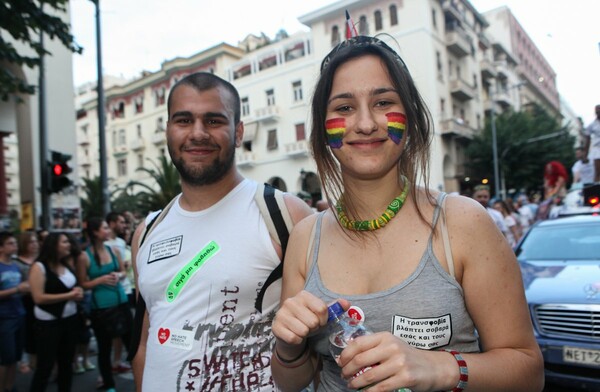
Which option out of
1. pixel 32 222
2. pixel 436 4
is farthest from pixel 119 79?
pixel 32 222

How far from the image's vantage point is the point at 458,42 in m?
29.4

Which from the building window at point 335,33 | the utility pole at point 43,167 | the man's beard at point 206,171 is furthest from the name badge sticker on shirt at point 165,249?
the building window at point 335,33

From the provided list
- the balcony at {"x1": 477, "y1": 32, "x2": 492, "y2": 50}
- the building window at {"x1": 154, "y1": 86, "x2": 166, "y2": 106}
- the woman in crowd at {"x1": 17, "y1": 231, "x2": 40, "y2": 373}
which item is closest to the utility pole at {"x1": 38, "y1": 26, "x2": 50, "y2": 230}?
the woman in crowd at {"x1": 17, "y1": 231, "x2": 40, "y2": 373}

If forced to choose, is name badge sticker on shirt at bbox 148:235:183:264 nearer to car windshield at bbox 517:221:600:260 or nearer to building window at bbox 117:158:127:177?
car windshield at bbox 517:221:600:260

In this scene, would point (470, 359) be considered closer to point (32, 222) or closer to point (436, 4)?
point (32, 222)

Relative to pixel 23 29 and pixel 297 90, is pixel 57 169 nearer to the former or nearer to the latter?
pixel 23 29

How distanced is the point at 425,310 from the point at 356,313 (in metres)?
0.19

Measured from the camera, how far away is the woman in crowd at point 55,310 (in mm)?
4789

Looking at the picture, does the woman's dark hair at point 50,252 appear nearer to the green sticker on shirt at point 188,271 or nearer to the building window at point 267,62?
the green sticker on shirt at point 188,271

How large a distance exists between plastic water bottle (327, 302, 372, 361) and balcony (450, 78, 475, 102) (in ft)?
99.6

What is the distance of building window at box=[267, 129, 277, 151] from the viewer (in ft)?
101

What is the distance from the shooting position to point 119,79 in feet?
174

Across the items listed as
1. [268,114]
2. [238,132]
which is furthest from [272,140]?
[238,132]

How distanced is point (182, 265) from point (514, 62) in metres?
48.8
